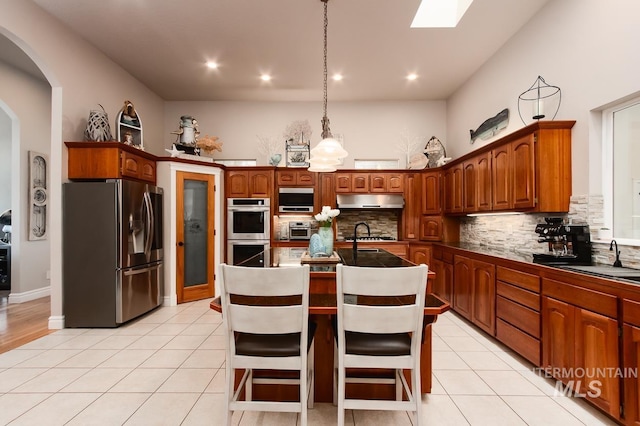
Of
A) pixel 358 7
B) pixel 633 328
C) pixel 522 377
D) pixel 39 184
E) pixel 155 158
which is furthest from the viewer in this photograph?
pixel 39 184

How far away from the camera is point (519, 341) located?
2.67 metres

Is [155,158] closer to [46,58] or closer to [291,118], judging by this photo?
[46,58]

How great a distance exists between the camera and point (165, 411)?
6.49 feet

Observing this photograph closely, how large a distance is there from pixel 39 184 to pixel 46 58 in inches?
91.0

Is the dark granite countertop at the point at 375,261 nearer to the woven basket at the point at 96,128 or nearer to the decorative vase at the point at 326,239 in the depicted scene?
the decorative vase at the point at 326,239

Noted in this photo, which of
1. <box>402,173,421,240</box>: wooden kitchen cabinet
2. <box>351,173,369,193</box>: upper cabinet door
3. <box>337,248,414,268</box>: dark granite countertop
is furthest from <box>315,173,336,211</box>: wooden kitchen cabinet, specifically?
<box>337,248,414,268</box>: dark granite countertop

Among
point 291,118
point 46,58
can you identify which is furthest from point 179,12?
point 291,118

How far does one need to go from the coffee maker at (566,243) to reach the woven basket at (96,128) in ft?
15.1

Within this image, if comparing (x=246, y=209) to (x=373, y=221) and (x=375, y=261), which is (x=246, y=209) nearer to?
(x=373, y=221)

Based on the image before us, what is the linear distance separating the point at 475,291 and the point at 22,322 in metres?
5.25

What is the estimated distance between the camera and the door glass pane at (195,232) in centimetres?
459

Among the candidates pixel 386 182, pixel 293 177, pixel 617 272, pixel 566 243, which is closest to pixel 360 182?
pixel 386 182

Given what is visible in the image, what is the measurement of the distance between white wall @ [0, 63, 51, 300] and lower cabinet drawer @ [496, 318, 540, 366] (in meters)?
6.17

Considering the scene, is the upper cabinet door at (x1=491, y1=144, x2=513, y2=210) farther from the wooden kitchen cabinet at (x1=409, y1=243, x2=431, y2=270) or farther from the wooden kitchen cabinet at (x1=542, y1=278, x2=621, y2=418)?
the wooden kitchen cabinet at (x1=409, y1=243, x2=431, y2=270)
